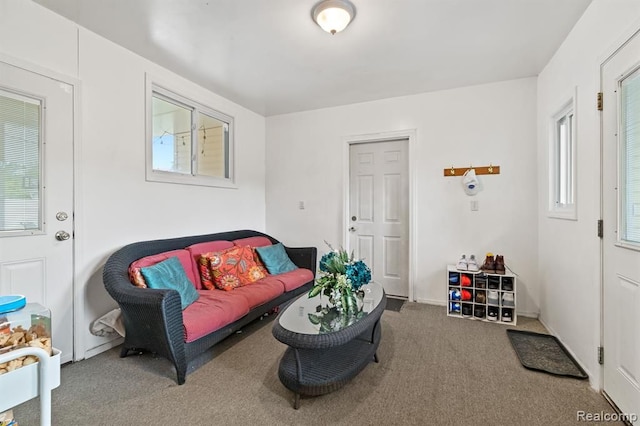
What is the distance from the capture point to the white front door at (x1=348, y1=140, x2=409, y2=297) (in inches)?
146

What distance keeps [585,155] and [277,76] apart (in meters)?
2.71

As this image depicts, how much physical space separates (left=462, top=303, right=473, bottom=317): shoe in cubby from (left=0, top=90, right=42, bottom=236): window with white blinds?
374cm

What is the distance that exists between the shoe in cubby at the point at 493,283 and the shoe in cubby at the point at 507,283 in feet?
0.17

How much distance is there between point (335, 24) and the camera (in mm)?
2059

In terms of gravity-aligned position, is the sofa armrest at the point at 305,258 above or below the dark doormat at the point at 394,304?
above

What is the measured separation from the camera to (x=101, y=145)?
2383 mm

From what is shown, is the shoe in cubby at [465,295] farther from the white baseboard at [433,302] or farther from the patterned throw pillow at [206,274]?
the patterned throw pillow at [206,274]

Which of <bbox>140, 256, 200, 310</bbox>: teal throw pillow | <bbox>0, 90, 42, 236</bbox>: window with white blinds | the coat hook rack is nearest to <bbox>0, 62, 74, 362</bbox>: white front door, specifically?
<bbox>0, 90, 42, 236</bbox>: window with white blinds

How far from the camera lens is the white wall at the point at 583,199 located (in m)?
1.80

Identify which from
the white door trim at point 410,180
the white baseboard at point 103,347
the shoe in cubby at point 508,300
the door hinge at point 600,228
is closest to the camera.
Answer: the door hinge at point 600,228

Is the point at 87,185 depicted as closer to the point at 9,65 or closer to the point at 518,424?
the point at 9,65

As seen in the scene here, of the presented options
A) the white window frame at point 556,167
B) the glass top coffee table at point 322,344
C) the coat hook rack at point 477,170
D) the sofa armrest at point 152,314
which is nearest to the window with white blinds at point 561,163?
the white window frame at point 556,167

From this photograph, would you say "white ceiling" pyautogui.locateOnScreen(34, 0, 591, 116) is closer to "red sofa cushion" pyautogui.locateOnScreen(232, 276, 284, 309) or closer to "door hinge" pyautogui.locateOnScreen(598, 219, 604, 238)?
"door hinge" pyautogui.locateOnScreen(598, 219, 604, 238)

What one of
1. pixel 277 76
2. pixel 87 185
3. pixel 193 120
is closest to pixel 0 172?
pixel 87 185
